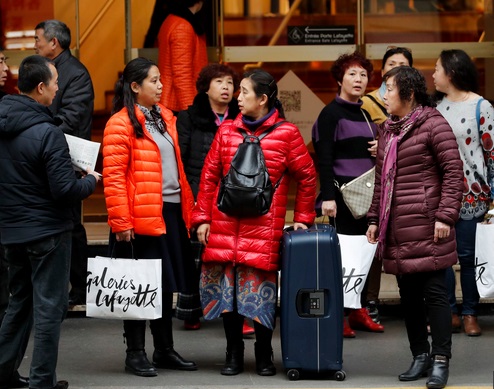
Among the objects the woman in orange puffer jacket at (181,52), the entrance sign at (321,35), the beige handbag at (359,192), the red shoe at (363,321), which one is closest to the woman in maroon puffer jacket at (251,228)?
the beige handbag at (359,192)

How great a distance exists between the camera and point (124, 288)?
24.6ft

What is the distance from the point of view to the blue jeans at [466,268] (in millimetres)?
8750

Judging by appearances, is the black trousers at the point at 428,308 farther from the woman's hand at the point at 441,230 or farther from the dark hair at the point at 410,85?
the dark hair at the point at 410,85

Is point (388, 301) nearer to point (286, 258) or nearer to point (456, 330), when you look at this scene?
point (456, 330)

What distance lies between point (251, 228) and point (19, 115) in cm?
165

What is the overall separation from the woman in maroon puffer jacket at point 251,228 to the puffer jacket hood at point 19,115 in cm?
127

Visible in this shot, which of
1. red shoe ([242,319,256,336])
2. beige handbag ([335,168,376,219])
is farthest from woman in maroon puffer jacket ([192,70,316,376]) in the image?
red shoe ([242,319,256,336])

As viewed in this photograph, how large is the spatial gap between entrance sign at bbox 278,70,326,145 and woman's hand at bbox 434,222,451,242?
3.80 metres

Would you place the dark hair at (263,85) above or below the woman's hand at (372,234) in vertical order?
above

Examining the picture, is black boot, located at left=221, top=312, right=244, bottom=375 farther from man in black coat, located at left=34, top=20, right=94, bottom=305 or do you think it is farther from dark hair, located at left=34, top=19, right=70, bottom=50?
dark hair, located at left=34, top=19, right=70, bottom=50

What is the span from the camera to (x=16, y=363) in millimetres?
7223

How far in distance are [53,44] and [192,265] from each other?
7.39ft

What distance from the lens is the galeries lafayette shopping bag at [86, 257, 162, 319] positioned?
7.49 metres

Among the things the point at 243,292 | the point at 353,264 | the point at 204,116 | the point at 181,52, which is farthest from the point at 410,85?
the point at 181,52
